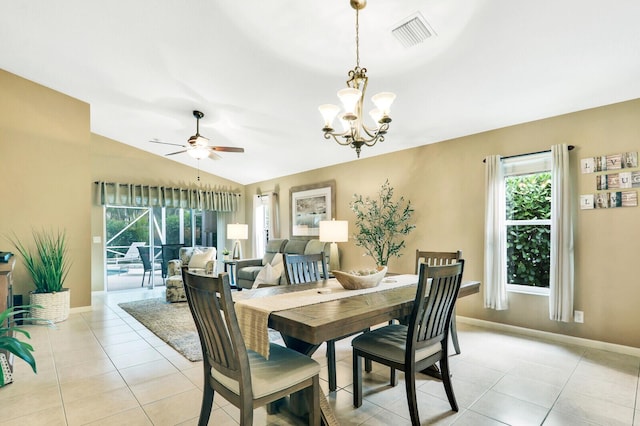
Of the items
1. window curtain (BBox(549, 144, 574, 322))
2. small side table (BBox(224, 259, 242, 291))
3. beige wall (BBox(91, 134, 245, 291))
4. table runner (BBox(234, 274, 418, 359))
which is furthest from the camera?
beige wall (BBox(91, 134, 245, 291))

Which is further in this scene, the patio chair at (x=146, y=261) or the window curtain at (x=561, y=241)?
the patio chair at (x=146, y=261)

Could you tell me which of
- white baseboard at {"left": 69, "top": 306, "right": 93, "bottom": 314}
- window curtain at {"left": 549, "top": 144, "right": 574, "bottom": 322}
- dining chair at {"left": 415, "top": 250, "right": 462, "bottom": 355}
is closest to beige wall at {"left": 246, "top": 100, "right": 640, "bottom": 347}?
window curtain at {"left": 549, "top": 144, "right": 574, "bottom": 322}

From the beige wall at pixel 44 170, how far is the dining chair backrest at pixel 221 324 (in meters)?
4.30

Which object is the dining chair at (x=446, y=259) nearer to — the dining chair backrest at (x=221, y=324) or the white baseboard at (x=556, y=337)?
the white baseboard at (x=556, y=337)

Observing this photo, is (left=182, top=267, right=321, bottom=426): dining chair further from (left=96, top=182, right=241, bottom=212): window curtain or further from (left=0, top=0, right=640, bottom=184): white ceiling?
(left=96, top=182, right=241, bottom=212): window curtain

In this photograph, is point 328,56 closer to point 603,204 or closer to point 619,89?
point 619,89

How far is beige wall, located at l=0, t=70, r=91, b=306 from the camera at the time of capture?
4457 mm

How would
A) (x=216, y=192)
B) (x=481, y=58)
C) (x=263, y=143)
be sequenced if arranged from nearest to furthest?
(x=481, y=58) < (x=263, y=143) < (x=216, y=192)

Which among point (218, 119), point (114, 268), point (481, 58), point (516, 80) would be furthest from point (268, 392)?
point (114, 268)

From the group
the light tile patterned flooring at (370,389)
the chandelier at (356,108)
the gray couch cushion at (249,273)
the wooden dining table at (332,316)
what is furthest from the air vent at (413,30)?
the gray couch cushion at (249,273)

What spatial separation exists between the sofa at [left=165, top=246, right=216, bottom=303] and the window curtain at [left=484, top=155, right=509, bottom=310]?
4.11 m

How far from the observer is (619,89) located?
304 centimetres

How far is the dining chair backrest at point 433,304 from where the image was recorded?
1.93 m

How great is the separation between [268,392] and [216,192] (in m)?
6.64
